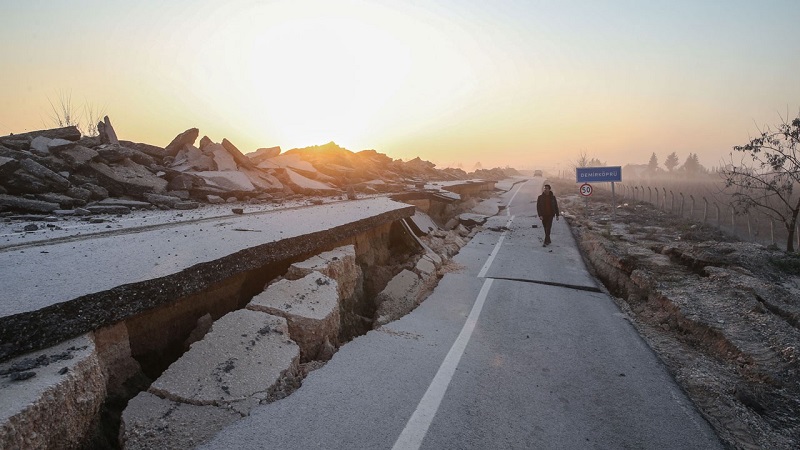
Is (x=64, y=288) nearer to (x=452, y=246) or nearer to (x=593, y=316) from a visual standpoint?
(x=593, y=316)

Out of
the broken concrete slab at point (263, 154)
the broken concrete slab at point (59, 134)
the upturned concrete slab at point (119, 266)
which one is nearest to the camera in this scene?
the upturned concrete slab at point (119, 266)

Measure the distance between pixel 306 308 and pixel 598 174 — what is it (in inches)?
763

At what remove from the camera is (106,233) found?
221 inches

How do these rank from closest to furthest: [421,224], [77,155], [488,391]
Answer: [488,391]
[77,155]
[421,224]

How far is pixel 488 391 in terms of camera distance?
11.5 feet

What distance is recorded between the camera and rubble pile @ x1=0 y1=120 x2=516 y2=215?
7895 mm

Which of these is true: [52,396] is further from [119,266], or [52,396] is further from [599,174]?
[599,174]

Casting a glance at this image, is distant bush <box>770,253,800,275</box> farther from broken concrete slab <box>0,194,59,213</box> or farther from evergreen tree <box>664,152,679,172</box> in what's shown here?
evergreen tree <box>664,152,679,172</box>

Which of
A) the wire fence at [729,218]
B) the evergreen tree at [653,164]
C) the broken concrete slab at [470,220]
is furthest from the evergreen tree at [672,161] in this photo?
the broken concrete slab at [470,220]

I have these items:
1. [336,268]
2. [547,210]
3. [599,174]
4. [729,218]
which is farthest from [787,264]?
[729,218]

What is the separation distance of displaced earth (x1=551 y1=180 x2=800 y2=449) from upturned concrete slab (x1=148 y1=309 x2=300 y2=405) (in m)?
3.60

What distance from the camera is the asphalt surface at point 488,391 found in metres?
2.80

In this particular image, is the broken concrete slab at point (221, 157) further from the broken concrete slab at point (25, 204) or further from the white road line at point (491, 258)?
the white road line at point (491, 258)

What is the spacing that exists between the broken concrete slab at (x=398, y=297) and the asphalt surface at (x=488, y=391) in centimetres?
23
